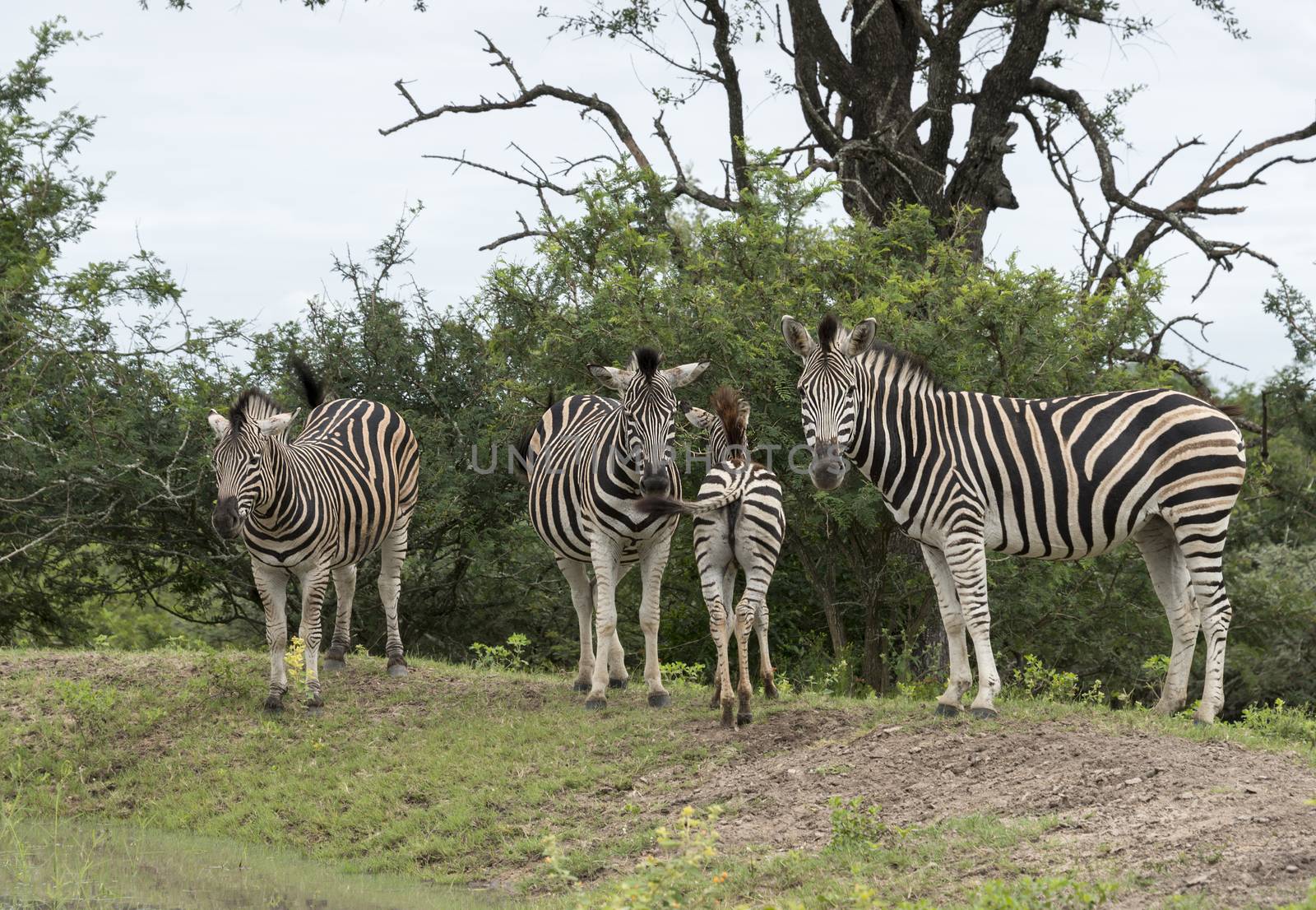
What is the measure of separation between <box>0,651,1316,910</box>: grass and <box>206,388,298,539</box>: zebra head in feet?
6.11

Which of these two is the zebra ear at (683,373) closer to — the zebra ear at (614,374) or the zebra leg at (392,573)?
the zebra ear at (614,374)

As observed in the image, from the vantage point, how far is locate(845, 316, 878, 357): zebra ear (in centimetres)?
964

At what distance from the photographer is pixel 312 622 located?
11133 mm

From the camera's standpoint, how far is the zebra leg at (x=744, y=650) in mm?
9562

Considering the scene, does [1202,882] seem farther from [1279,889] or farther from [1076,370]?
[1076,370]

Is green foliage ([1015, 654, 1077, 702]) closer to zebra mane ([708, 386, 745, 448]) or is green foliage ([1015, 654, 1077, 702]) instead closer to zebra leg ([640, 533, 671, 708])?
zebra leg ([640, 533, 671, 708])

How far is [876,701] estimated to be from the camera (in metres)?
10.5

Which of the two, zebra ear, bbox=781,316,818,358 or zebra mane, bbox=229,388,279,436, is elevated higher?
zebra ear, bbox=781,316,818,358

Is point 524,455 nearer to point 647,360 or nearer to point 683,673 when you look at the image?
point 647,360

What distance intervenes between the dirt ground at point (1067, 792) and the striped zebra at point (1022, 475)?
0.89 metres

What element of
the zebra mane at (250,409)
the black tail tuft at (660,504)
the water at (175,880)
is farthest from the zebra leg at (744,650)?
the zebra mane at (250,409)

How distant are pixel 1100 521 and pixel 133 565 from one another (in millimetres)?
13230

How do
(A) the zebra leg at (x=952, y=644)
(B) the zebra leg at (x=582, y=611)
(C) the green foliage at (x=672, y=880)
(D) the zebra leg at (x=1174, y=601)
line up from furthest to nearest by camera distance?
(B) the zebra leg at (x=582, y=611), (D) the zebra leg at (x=1174, y=601), (A) the zebra leg at (x=952, y=644), (C) the green foliage at (x=672, y=880)

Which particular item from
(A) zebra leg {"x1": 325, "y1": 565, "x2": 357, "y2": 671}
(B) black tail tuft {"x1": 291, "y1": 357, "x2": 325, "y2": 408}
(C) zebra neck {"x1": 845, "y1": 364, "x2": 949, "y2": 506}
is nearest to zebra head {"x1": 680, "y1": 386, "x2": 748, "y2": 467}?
(C) zebra neck {"x1": 845, "y1": 364, "x2": 949, "y2": 506}
